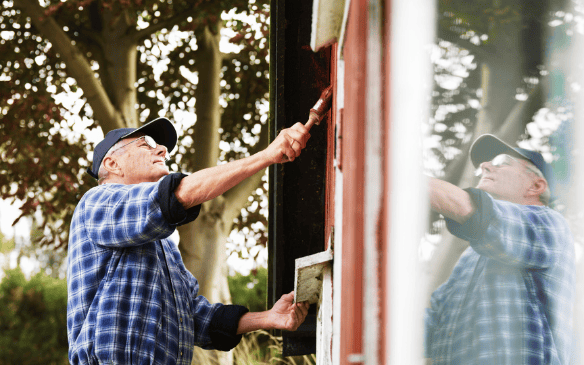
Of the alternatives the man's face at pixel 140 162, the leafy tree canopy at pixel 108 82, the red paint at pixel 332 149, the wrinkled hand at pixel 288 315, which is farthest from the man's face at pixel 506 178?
the leafy tree canopy at pixel 108 82

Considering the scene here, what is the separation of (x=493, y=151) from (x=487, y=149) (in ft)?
0.03

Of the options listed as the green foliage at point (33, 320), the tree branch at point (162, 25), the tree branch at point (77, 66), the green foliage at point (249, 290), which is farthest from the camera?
the green foliage at point (249, 290)

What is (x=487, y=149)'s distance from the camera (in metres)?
0.89

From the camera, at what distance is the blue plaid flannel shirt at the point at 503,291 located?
0.85 m

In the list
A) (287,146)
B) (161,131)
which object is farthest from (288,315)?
(161,131)

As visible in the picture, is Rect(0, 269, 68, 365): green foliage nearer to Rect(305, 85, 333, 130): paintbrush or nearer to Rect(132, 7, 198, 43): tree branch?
Rect(132, 7, 198, 43): tree branch

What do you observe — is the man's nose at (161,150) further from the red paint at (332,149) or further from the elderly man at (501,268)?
the elderly man at (501,268)

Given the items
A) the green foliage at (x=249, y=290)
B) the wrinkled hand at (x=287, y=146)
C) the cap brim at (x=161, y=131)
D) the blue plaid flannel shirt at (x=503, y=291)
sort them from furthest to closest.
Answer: the green foliage at (x=249, y=290)
the cap brim at (x=161, y=131)
the wrinkled hand at (x=287, y=146)
the blue plaid flannel shirt at (x=503, y=291)

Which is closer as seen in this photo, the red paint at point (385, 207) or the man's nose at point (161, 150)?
the red paint at point (385, 207)

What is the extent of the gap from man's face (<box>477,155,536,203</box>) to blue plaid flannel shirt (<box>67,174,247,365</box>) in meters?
1.21

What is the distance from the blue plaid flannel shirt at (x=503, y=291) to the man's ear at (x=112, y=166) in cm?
183

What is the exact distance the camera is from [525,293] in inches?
34.3

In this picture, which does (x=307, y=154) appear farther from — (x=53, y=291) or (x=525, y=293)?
(x=53, y=291)

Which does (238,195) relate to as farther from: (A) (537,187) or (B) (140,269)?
(A) (537,187)
